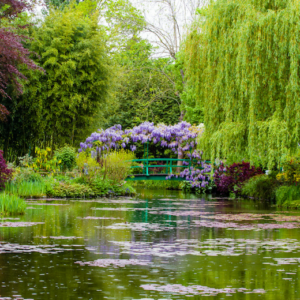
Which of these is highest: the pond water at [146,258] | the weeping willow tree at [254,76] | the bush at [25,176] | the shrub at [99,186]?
the weeping willow tree at [254,76]

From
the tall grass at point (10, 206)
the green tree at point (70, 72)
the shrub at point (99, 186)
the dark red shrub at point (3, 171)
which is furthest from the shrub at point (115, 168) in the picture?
the tall grass at point (10, 206)

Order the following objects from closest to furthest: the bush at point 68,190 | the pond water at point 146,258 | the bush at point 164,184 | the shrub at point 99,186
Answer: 1. the pond water at point 146,258
2. the bush at point 68,190
3. the shrub at point 99,186
4. the bush at point 164,184

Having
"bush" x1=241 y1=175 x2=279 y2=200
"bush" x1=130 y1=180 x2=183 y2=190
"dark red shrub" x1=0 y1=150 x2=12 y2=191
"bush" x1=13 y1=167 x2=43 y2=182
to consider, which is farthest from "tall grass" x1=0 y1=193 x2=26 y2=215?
"bush" x1=130 y1=180 x2=183 y2=190

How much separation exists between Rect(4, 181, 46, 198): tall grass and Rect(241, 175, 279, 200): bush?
9214mm

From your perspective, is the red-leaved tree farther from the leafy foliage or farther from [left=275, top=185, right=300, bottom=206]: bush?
[left=275, top=185, right=300, bottom=206]: bush

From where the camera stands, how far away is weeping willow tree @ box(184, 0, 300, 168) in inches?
654

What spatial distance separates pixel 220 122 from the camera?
1988 cm

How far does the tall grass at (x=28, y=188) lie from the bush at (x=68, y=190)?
0.32 metres

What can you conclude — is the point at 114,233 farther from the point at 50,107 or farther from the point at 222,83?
the point at 50,107

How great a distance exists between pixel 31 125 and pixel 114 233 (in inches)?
614

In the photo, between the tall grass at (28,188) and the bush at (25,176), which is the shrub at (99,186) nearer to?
the bush at (25,176)

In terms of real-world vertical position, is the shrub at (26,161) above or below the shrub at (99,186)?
above

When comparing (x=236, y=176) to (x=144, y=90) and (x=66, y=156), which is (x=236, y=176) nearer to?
(x=66, y=156)

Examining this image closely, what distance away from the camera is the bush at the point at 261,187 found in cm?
2253
